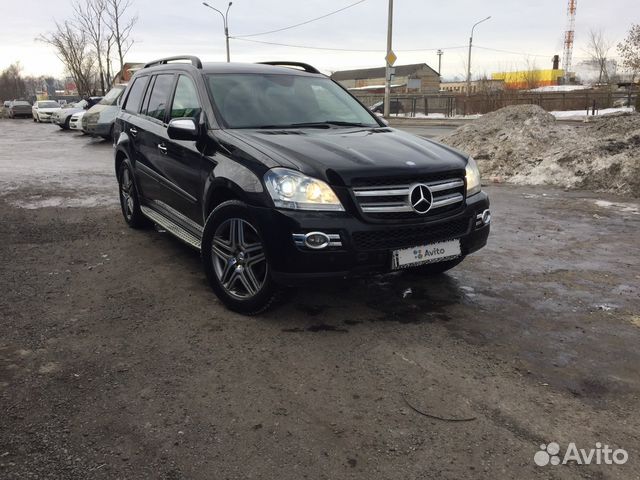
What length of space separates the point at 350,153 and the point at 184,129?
1328 millimetres

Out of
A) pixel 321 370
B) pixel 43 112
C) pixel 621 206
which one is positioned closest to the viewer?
pixel 321 370

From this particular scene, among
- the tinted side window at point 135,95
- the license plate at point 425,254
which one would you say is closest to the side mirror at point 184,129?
the license plate at point 425,254

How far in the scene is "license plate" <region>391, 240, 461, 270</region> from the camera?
365 cm

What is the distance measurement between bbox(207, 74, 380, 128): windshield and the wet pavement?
1424mm

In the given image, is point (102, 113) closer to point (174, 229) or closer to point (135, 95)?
point (135, 95)

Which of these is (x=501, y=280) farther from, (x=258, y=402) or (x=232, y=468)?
(x=232, y=468)

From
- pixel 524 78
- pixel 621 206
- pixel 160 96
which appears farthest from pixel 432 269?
pixel 524 78

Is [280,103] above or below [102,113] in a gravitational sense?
below

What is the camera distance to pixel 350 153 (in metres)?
3.81

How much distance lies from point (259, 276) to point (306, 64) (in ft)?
9.52

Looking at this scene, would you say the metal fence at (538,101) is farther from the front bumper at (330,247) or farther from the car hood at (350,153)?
the front bumper at (330,247)

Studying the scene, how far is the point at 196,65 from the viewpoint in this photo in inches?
196

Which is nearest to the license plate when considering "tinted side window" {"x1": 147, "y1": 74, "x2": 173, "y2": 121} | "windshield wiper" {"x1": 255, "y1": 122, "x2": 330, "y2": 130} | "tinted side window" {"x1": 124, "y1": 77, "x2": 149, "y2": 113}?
"windshield wiper" {"x1": 255, "y1": 122, "x2": 330, "y2": 130}

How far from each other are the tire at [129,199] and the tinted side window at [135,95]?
624 mm
